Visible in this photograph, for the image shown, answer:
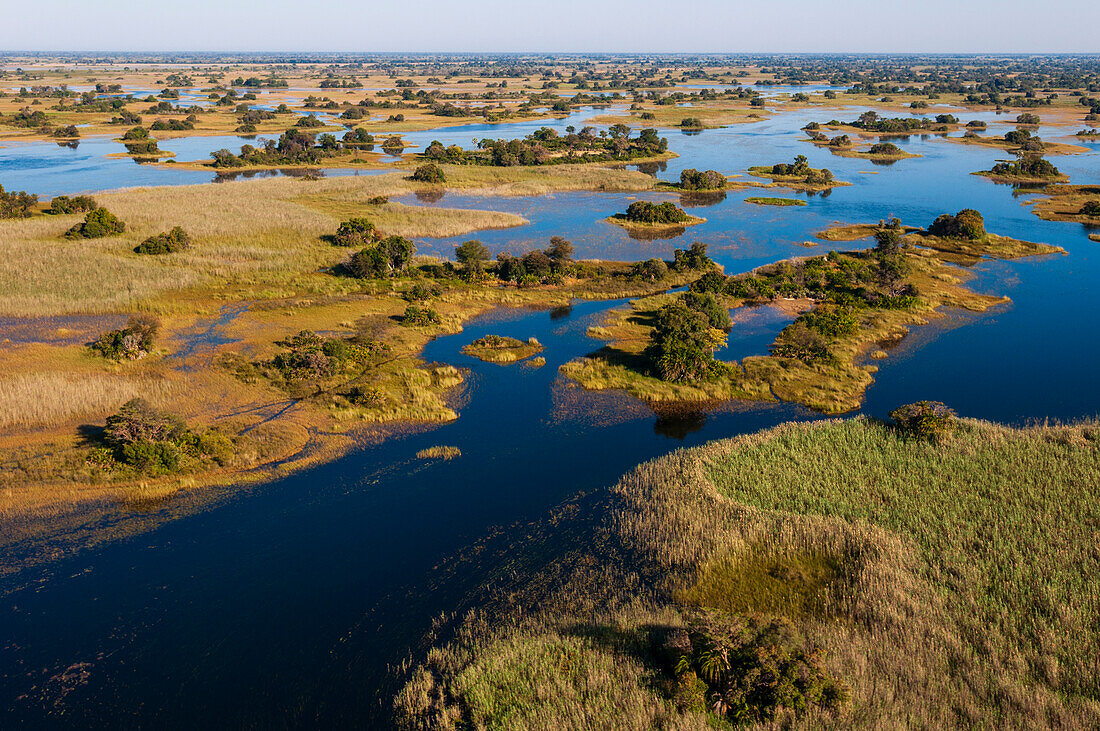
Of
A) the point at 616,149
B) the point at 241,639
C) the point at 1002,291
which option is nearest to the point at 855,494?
the point at 241,639

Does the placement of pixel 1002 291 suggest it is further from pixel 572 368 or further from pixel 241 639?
pixel 241 639

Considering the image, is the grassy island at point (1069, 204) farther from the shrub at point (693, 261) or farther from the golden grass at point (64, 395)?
the golden grass at point (64, 395)

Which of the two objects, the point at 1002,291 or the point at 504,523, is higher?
the point at 1002,291

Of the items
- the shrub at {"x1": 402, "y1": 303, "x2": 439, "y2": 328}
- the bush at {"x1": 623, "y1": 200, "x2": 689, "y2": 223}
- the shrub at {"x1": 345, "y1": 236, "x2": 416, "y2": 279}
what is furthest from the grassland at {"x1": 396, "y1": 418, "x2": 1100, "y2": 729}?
the bush at {"x1": 623, "y1": 200, "x2": 689, "y2": 223}

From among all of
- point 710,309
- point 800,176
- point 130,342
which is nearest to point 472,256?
point 710,309

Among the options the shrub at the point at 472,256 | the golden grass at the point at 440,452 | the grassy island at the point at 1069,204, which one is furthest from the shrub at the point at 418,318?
the grassy island at the point at 1069,204

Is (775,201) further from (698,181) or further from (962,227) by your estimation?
(962,227)
